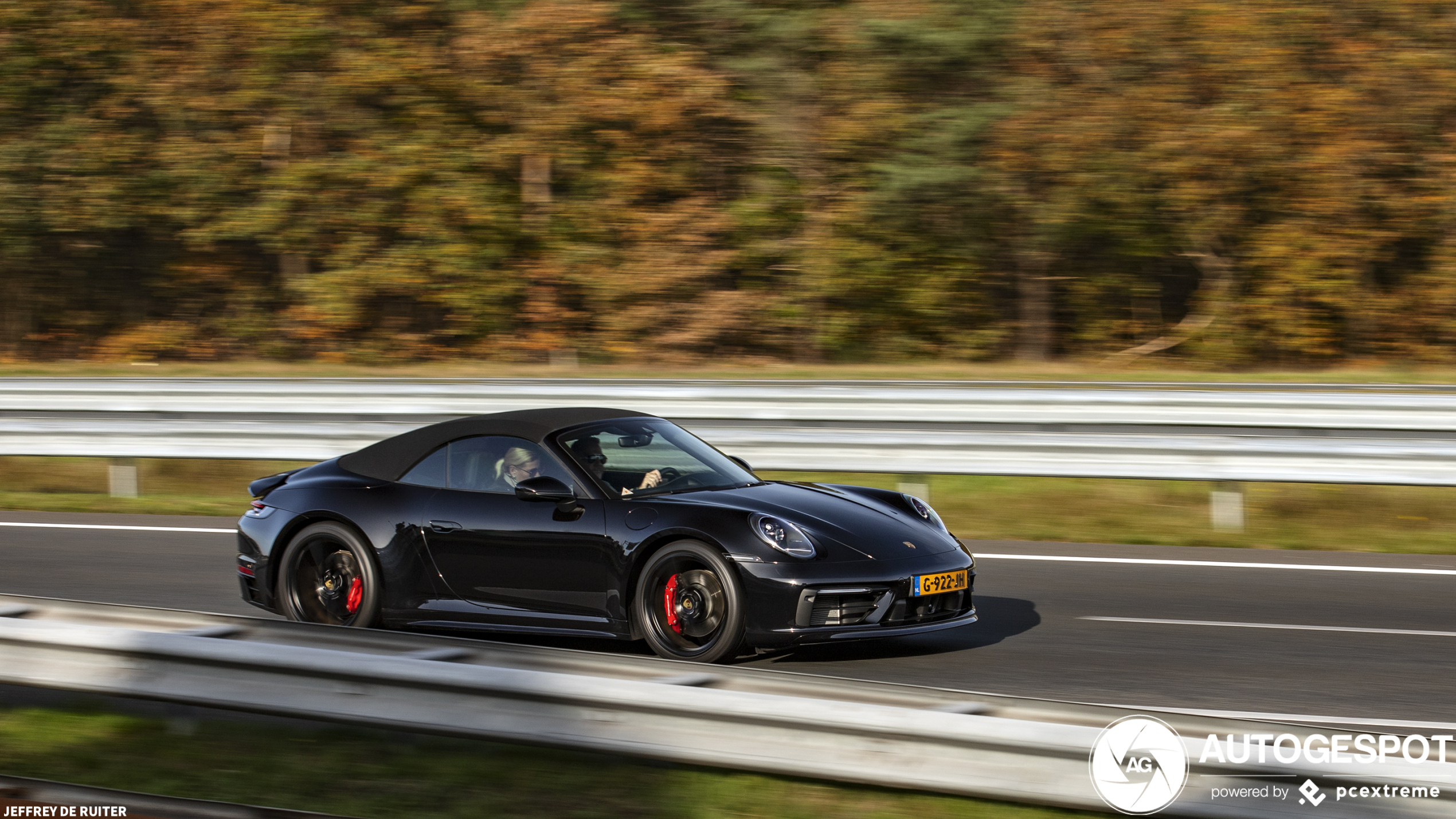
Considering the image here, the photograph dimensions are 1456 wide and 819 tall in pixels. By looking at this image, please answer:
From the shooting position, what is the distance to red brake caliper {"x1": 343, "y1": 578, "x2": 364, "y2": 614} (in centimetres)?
732

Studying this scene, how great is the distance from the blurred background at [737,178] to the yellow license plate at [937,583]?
60.1 ft

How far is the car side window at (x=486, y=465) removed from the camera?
7.16m

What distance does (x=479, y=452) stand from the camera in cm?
732

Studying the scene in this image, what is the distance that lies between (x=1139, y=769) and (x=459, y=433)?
443cm

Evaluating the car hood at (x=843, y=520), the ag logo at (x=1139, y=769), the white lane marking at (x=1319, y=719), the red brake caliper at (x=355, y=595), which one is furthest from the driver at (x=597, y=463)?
the ag logo at (x=1139, y=769)

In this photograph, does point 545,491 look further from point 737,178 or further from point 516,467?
point 737,178

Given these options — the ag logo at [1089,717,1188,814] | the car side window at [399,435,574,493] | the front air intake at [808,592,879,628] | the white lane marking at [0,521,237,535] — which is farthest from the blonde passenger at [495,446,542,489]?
the white lane marking at [0,521,237,535]

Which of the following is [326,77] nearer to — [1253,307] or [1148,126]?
[1148,126]

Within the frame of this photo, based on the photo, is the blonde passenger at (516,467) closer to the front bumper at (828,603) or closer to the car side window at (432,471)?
the car side window at (432,471)

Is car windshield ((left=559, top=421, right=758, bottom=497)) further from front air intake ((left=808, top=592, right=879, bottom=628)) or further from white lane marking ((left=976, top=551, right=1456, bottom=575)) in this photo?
white lane marking ((left=976, top=551, right=1456, bottom=575))

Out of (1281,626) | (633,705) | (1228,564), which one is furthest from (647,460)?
(1228,564)

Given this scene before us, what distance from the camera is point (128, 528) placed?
11680 mm

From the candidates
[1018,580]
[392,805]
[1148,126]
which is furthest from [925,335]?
[392,805]

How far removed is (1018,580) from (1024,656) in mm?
2327
